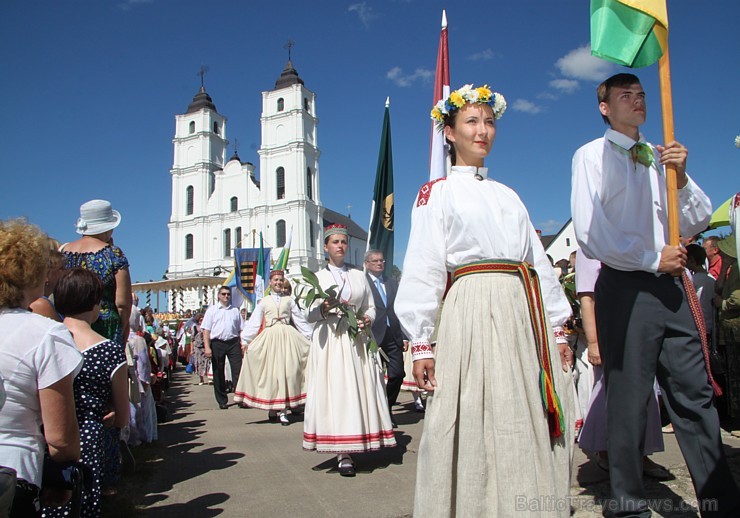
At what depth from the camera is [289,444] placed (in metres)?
5.90

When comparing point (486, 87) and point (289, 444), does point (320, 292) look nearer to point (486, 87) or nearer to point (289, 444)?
point (289, 444)

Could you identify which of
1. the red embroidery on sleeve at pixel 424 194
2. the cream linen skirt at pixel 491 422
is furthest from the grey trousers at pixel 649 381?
the red embroidery on sleeve at pixel 424 194

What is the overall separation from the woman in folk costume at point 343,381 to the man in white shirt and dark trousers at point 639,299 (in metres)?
2.30

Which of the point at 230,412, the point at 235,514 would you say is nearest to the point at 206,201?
the point at 230,412

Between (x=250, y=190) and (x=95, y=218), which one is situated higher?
(x=250, y=190)

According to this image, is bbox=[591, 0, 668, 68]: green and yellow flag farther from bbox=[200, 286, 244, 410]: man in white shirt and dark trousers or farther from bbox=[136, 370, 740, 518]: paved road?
bbox=[200, 286, 244, 410]: man in white shirt and dark trousers

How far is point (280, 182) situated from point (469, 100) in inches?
2532

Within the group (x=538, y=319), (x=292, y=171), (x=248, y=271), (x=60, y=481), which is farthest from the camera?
(x=292, y=171)

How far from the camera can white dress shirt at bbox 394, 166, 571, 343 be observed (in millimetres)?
2562

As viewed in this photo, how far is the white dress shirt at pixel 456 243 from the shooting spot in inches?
101

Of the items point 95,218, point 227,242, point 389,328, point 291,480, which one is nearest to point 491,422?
point 291,480

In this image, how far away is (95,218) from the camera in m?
4.15

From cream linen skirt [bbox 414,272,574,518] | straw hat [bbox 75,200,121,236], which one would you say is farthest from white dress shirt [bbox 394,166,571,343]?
straw hat [bbox 75,200,121,236]

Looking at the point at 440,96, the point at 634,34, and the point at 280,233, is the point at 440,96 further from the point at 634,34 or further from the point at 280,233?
the point at 280,233
